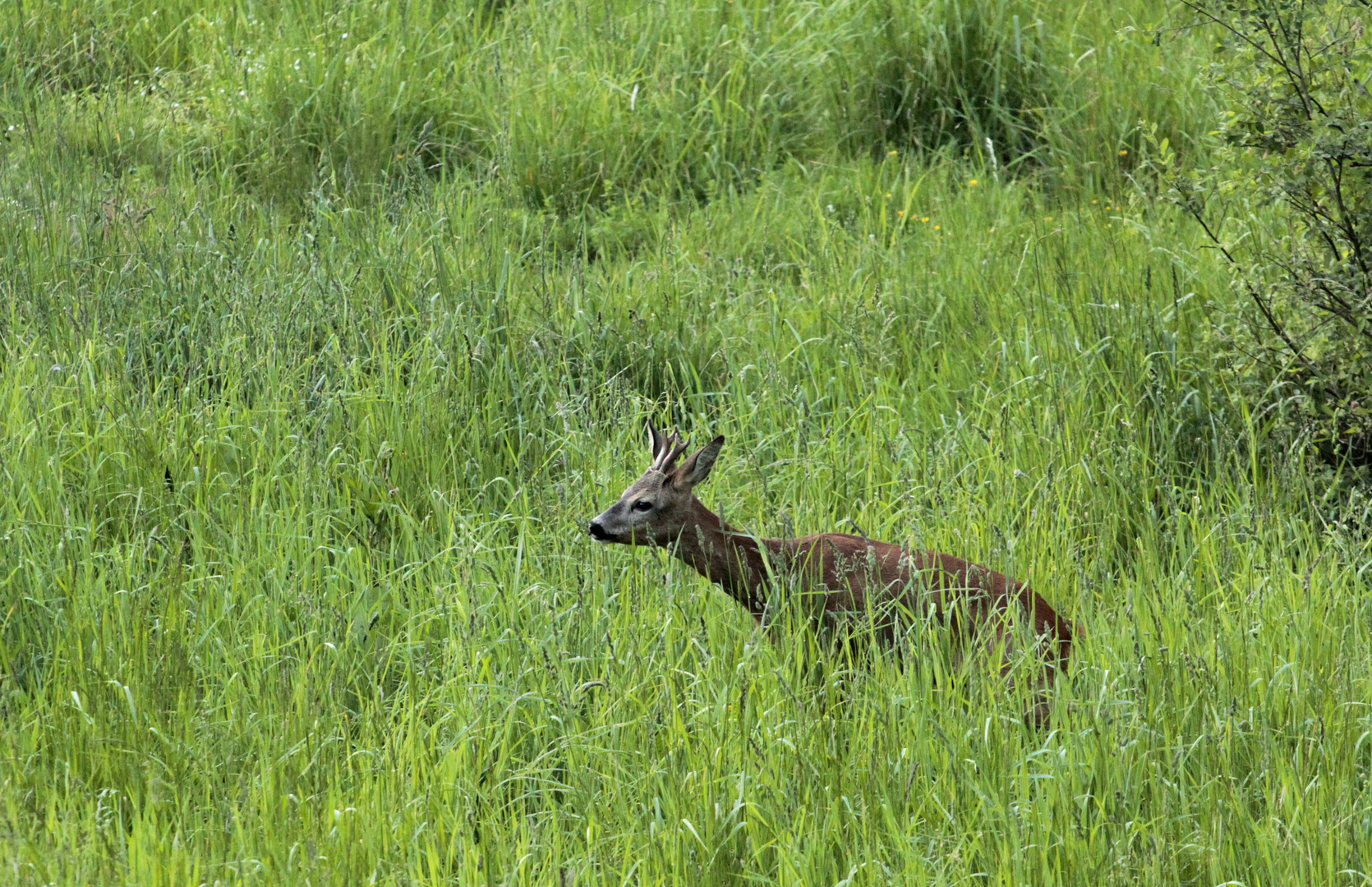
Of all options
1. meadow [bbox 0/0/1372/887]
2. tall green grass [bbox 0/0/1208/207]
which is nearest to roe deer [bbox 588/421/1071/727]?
meadow [bbox 0/0/1372/887]

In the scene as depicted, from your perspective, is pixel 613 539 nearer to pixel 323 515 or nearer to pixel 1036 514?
pixel 323 515

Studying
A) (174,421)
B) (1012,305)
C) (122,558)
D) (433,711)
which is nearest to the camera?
(433,711)

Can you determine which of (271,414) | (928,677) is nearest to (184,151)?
(271,414)

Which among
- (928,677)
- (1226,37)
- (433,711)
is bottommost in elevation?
(433,711)

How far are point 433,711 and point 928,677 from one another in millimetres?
1215

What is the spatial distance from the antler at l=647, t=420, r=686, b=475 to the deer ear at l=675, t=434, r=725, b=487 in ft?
0.13

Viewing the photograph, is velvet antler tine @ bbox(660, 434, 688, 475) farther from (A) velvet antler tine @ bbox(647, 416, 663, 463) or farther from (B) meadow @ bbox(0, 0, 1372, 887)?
(B) meadow @ bbox(0, 0, 1372, 887)

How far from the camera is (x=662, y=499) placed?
4.49m

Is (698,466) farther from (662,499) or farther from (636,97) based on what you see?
(636,97)

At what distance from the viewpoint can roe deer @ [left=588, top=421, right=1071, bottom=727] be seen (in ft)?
12.9

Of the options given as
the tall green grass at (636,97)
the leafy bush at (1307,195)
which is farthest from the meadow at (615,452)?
the leafy bush at (1307,195)

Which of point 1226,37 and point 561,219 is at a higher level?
point 1226,37

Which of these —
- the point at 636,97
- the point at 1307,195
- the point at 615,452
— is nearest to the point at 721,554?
the point at 615,452

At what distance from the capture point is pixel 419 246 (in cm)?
608
